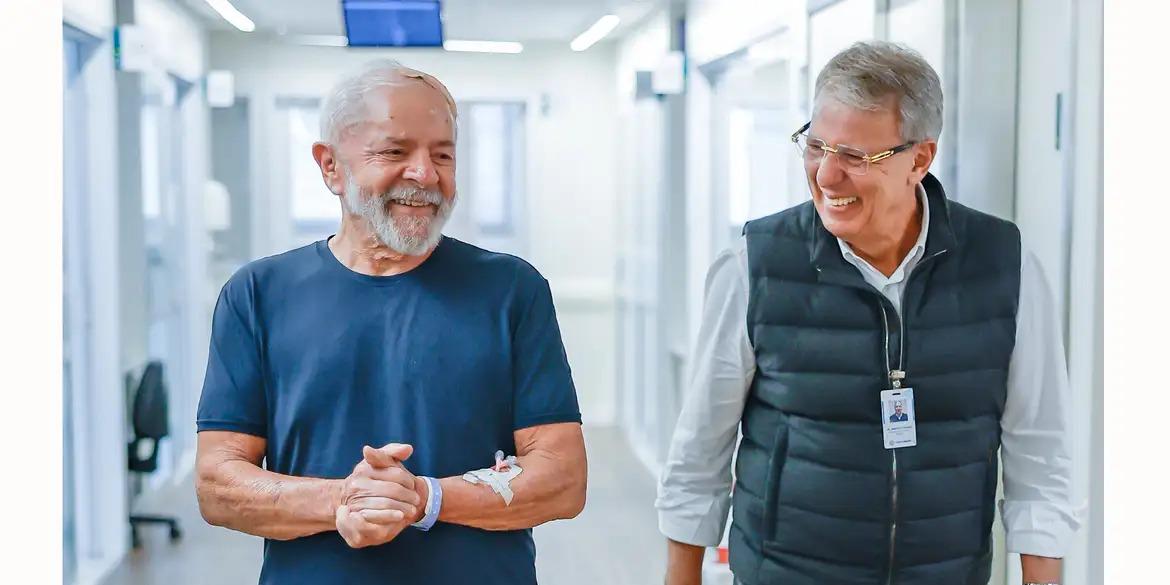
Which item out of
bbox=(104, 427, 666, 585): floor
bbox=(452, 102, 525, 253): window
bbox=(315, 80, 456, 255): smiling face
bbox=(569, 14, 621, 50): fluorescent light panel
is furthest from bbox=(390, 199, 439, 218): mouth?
bbox=(569, 14, 621, 50): fluorescent light panel

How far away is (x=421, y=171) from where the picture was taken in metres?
1.31

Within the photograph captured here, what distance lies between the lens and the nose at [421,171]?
51.5 inches

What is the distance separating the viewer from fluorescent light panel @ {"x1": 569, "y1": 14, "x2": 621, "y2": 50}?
2.11 m

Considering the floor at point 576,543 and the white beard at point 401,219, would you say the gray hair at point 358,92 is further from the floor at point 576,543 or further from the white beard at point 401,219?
the floor at point 576,543

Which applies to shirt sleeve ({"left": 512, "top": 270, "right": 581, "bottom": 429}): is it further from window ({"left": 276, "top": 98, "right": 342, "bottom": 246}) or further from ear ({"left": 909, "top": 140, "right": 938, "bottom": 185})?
window ({"left": 276, "top": 98, "right": 342, "bottom": 246})

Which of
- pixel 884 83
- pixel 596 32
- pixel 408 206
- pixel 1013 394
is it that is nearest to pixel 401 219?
pixel 408 206

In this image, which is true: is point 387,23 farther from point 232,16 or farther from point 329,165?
point 329,165

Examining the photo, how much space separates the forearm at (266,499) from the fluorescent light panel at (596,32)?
1104mm

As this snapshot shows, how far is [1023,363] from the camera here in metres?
1.46

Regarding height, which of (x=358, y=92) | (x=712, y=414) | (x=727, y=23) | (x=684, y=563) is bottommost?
(x=684, y=563)

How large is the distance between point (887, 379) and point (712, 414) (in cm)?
24

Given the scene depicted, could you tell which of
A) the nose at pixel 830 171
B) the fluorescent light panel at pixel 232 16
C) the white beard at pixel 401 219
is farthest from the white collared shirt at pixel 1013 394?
the fluorescent light panel at pixel 232 16

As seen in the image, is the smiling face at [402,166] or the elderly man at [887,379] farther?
the elderly man at [887,379]
